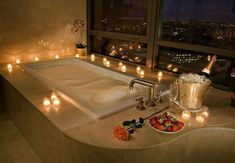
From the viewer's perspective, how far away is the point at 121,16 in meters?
3.08

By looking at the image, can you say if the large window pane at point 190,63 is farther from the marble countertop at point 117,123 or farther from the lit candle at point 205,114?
the lit candle at point 205,114

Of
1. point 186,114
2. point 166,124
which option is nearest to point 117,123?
point 166,124

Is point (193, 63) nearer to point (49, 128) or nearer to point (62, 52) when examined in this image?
point (49, 128)

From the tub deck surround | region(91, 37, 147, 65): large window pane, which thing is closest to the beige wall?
region(91, 37, 147, 65): large window pane

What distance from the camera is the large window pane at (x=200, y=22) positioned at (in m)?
2.00

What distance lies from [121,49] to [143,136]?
2114 millimetres

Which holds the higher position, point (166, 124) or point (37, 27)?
point (37, 27)

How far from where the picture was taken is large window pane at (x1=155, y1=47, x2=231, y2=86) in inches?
82.7

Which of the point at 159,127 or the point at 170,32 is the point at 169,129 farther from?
the point at 170,32

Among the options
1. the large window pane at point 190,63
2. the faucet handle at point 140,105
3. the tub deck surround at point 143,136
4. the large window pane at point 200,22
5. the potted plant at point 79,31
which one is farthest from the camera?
the potted plant at point 79,31

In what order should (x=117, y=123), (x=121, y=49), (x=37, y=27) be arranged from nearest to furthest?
1. (x=117, y=123)
2. (x=37, y=27)
3. (x=121, y=49)

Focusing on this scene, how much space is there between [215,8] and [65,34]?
222 cm

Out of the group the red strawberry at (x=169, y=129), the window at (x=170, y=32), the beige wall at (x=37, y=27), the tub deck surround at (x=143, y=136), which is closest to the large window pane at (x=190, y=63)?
the window at (x=170, y=32)

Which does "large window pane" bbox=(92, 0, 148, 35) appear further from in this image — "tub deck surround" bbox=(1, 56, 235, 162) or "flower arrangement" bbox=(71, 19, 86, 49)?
"tub deck surround" bbox=(1, 56, 235, 162)
